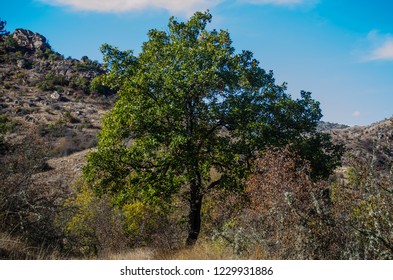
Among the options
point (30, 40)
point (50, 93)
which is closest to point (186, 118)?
point (50, 93)

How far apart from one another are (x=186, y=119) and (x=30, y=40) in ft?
276

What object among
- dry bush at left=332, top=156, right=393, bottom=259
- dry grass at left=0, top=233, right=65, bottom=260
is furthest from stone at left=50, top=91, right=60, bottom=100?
dry bush at left=332, top=156, right=393, bottom=259

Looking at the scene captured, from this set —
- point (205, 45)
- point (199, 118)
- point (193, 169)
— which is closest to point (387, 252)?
point (193, 169)

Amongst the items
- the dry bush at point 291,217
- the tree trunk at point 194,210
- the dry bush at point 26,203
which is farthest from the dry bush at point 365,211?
the tree trunk at point 194,210

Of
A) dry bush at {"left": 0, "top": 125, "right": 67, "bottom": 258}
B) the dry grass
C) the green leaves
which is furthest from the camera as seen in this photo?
the green leaves

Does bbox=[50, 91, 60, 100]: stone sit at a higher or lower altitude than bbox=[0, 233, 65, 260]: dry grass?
higher

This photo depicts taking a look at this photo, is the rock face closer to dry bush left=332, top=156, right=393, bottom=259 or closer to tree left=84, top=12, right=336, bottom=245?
tree left=84, top=12, right=336, bottom=245

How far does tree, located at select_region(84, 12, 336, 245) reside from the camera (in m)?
14.2

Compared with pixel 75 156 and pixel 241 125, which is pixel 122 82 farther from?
pixel 75 156

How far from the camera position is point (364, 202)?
7.89 meters

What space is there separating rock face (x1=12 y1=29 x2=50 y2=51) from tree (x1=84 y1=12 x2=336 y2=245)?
78281 mm

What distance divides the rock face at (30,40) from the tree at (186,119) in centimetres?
7828

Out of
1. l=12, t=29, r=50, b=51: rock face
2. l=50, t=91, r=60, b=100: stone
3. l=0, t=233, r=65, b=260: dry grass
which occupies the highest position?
l=12, t=29, r=50, b=51: rock face

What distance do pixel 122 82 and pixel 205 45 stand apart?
11.6 ft
